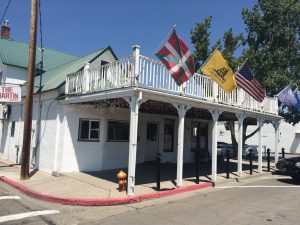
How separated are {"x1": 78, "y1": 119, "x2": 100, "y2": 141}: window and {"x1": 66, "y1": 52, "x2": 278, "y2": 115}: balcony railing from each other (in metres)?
1.60

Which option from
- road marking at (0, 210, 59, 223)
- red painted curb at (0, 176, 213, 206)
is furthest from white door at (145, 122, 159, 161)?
road marking at (0, 210, 59, 223)

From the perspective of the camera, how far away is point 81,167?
47.3ft

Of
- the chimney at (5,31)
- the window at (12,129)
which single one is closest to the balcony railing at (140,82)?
the window at (12,129)

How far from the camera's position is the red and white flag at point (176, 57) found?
10.5m

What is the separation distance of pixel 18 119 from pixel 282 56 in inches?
760

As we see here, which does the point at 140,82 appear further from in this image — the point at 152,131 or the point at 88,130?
the point at 152,131

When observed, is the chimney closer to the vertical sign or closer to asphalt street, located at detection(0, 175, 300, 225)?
the vertical sign

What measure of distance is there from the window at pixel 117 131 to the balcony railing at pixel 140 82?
263 cm

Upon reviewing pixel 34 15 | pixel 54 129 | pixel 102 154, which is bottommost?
pixel 102 154

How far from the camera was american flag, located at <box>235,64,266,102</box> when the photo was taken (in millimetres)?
14637

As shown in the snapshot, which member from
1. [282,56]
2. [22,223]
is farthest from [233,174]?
[282,56]

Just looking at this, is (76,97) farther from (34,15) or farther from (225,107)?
(225,107)

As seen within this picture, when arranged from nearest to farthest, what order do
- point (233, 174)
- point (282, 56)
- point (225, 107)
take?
point (225, 107)
point (233, 174)
point (282, 56)

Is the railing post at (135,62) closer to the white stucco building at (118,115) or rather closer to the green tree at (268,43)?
the white stucco building at (118,115)
